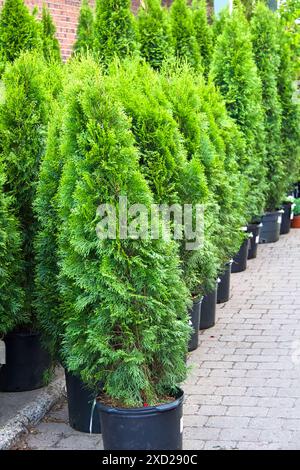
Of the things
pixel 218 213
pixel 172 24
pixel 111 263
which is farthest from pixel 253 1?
pixel 111 263

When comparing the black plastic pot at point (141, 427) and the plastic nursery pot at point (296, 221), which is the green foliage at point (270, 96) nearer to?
the plastic nursery pot at point (296, 221)

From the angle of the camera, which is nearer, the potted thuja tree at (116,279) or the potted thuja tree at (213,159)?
the potted thuja tree at (116,279)

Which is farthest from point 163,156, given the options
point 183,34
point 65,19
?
point 65,19

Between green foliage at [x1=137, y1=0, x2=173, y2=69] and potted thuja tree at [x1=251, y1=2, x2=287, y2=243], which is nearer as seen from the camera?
green foliage at [x1=137, y1=0, x2=173, y2=69]

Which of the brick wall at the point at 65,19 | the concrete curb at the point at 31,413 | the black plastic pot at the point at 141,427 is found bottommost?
the concrete curb at the point at 31,413

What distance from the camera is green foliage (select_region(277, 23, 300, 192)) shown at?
1116 centimetres

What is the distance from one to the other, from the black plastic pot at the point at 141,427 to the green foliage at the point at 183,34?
6.76 metres

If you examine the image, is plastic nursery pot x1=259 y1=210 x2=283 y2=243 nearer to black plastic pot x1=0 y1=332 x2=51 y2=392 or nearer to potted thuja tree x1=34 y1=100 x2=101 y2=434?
black plastic pot x1=0 y1=332 x2=51 y2=392

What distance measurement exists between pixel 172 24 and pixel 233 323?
4802 millimetres

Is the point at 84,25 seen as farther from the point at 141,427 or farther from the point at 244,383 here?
the point at 141,427

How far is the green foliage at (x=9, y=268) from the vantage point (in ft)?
15.9

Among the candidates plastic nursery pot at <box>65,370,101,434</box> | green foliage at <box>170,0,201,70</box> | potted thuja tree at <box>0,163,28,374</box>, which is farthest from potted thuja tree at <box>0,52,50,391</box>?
green foliage at <box>170,0,201,70</box>

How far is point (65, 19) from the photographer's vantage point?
10688mm

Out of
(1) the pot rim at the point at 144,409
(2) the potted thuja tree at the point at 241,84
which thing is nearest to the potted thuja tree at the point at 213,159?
(2) the potted thuja tree at the point at 241,84
